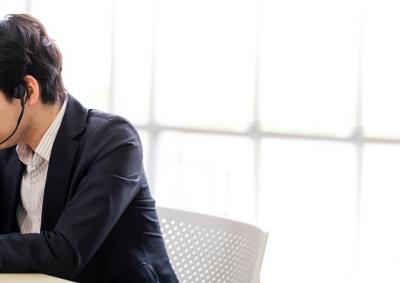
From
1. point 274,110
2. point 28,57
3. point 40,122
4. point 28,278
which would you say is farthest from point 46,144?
point 274,110

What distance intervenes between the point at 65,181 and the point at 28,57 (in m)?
0.27

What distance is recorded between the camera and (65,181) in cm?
157

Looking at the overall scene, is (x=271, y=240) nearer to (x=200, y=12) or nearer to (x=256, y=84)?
(x=256, y=84)

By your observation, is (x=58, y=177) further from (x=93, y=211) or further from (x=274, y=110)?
(x=274, y=110)

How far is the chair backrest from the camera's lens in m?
1.58

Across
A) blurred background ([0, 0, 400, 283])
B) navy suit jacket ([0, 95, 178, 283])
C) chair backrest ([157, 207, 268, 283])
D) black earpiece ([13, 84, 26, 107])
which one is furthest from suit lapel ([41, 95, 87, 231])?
blurred background ([0, 0, 400, 283])

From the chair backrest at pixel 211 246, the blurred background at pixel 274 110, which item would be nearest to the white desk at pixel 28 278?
the chair backrest at pixel 211 246

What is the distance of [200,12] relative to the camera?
9.33 ft

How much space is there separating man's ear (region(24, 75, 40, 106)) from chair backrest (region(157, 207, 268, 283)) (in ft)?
1.43

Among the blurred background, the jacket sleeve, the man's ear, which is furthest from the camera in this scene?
the blurred background

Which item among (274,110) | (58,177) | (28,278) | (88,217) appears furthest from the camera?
(274,110)

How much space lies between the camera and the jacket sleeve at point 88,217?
4.65 feet

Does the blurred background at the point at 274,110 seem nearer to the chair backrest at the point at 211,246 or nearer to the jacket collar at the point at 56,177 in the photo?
the chair backrest at the point at 211,246

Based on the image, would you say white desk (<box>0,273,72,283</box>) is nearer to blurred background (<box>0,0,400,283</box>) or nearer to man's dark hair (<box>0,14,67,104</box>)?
man's dark hair (<box>0,14,67,104</box>)
